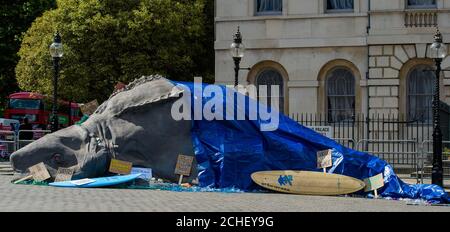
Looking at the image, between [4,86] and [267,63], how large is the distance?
71.8 ft

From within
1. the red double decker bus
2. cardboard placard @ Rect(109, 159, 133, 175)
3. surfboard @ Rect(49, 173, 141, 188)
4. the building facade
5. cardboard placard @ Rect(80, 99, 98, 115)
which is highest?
the building facade

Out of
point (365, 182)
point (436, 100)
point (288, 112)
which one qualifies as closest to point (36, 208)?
point (365, 182)

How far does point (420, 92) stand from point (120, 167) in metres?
15.6

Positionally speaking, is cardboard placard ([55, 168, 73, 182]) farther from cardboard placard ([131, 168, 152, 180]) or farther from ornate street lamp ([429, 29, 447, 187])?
ornate street lamp ([429, 29, 447, 187])

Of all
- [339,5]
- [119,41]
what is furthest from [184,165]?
[119,41]

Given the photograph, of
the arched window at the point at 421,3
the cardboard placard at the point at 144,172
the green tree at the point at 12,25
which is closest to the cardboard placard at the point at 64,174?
the cardboard placard at the point at 144,172

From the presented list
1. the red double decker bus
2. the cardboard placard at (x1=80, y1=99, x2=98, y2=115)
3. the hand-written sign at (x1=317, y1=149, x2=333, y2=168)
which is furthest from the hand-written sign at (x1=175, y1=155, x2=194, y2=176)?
the red double decker bus

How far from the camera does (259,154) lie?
62.3ft

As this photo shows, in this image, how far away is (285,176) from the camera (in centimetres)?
1861

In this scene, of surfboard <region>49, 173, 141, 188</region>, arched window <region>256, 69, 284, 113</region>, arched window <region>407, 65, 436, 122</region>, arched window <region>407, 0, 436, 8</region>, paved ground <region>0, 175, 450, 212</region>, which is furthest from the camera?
arched window <region>256, 69, 284, 113</region>

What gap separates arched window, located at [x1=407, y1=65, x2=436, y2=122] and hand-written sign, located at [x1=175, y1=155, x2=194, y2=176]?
1409 centimetres

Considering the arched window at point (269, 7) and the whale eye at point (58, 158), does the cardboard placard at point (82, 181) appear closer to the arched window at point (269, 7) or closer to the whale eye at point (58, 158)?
the whale eye at point (58, 158)

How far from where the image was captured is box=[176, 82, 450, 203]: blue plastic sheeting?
61.3 feet

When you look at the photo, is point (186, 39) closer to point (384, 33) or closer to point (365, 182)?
point (384, 33)
